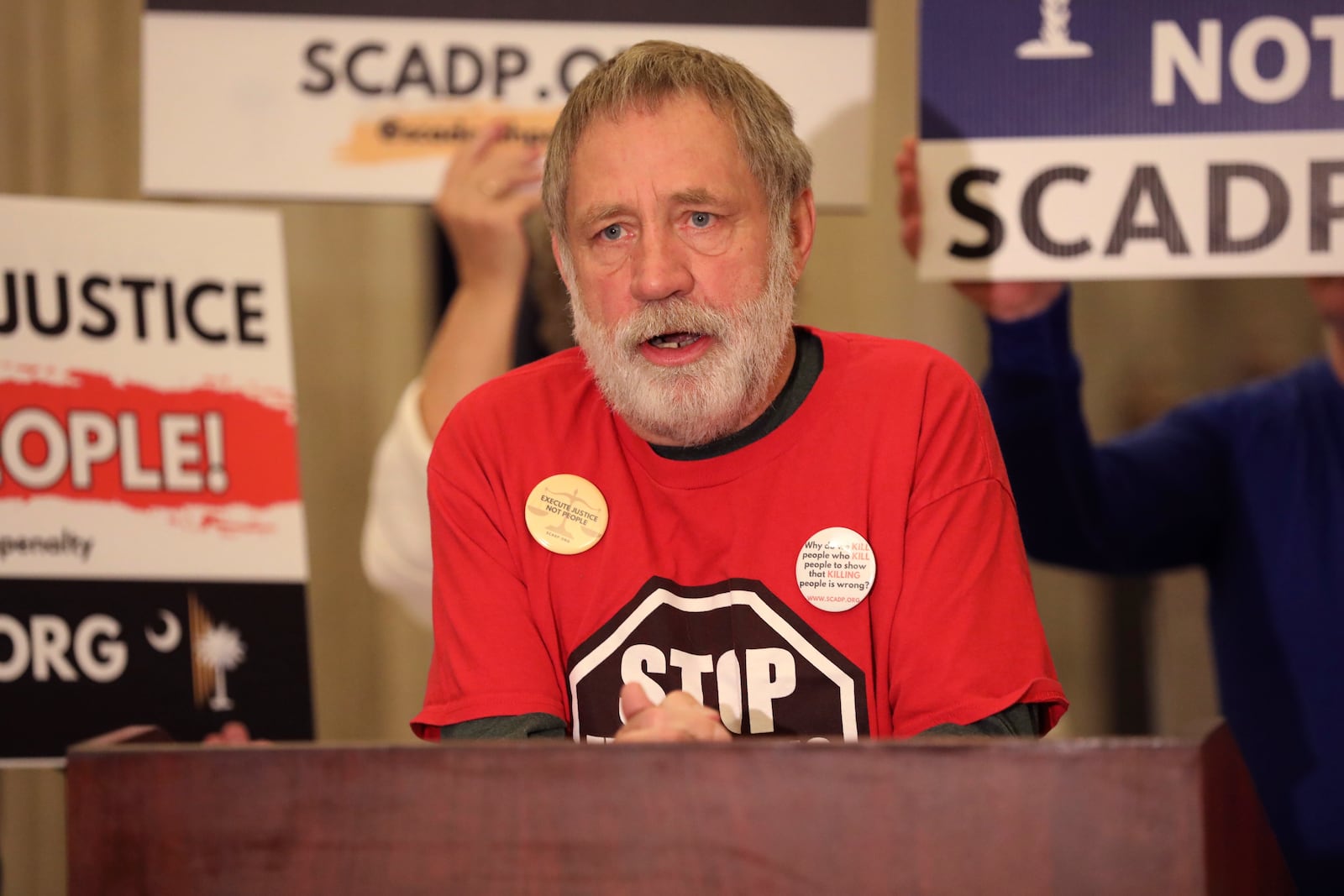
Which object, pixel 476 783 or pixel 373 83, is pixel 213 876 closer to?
pixel 476 783

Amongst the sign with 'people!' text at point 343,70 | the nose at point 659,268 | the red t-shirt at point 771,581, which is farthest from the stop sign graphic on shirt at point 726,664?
the sign with 'people!' text at point 343,70

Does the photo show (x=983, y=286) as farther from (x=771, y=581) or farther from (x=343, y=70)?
(x=343, y=70)

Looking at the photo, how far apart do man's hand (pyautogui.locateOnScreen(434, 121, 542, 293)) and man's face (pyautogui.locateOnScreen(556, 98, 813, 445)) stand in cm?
83

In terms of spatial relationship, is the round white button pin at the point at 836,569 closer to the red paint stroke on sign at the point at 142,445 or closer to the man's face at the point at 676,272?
the man's face at the point at 676,272

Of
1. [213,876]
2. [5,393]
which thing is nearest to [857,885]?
[213,876]

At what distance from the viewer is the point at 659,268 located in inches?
63.4

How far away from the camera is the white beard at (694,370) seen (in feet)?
5.31

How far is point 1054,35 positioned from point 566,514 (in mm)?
1296

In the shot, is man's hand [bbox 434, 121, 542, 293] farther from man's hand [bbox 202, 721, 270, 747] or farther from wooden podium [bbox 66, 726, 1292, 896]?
wooden podium [bbox 66, 726, 1292, 896]

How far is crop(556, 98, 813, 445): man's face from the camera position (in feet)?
5.31

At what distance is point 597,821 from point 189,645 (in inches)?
71.2

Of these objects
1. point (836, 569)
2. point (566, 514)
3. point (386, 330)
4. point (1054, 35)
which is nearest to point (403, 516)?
point (386, 330)

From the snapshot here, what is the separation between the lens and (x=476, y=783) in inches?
37.3

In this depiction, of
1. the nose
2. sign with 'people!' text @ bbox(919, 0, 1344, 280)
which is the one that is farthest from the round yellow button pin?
sign with 'people!' text @ bbox(919, 0, 1344, 280)
